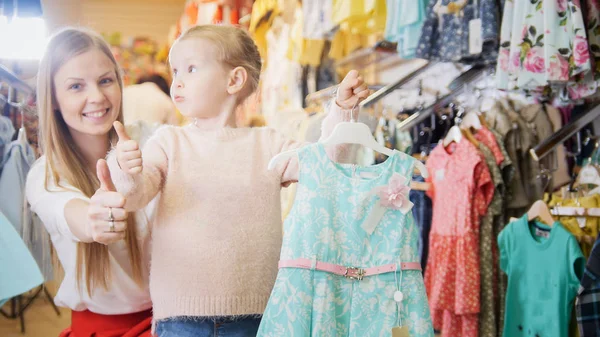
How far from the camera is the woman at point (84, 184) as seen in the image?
1.35 m

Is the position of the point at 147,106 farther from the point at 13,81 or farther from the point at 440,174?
the point at 440,174

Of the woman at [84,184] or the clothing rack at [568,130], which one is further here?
the clothing rack at [568,130]

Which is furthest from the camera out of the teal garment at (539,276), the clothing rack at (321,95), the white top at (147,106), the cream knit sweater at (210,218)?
the clothing rack at (321,95)

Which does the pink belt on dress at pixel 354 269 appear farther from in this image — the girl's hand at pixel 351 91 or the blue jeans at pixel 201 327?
the girl's hand at pixel 351 91

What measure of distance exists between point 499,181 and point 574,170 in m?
0.34

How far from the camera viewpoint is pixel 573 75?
208cm

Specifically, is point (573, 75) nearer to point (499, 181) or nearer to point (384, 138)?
point (499, 181)

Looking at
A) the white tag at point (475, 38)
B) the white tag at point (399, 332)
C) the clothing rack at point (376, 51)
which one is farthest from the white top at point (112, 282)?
the clothing rack at point (376, 51)

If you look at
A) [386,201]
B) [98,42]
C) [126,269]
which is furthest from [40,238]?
[386,201]

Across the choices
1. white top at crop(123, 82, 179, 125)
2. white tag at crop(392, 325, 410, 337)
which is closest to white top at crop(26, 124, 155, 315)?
white tag at crop(392, 325, 410, 337)

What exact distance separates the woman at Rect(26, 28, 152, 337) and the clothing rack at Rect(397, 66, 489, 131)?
1.70 m

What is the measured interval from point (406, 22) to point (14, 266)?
6.52 feet

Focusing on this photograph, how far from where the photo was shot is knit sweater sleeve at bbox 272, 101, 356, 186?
1309 mm

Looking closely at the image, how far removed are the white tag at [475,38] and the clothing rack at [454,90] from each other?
1.09 ft
